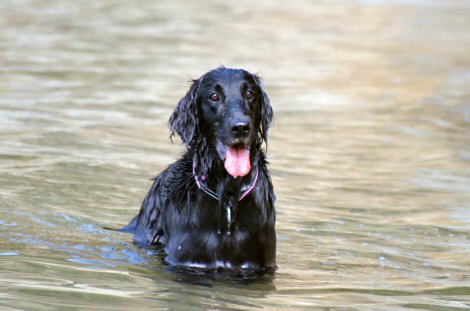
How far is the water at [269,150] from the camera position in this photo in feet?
22.1

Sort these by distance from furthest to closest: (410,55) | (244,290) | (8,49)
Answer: (410,55) → (8,49) → (244,290)

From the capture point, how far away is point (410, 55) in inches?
840

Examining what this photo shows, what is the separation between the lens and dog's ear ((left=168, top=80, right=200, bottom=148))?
6.95m

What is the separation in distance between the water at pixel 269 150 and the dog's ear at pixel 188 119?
97 cm

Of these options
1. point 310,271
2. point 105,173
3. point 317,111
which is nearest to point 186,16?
point 317,111

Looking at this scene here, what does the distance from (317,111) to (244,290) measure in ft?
29.2

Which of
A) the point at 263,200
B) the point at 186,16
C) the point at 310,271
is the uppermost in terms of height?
the point at 186,16

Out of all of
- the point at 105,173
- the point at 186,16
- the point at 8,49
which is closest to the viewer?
the point at 105,173

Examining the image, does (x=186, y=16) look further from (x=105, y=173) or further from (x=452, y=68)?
(x=105, y=173)

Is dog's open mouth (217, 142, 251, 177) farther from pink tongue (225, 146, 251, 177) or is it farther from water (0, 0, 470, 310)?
water (0, 0, 470, 310)

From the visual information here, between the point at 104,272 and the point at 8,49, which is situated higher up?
the point at 8,49

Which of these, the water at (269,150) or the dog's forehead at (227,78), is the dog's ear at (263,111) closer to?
the dog's forehead at (227,78)

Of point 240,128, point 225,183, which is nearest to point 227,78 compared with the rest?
point 240,128

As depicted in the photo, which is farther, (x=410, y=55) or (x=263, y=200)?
(x=410, y=55)
